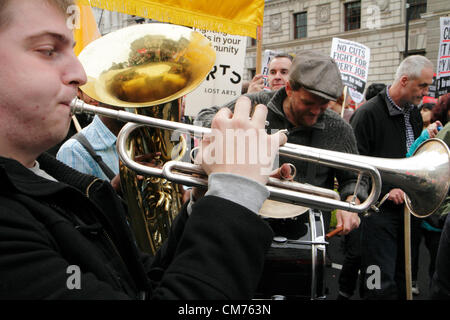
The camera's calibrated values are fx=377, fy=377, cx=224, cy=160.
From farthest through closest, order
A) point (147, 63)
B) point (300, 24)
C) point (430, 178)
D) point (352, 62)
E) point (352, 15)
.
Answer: point (300, 24) < point (352, 15) < point (352, 62) < point (147, 63) < point (430, 178)

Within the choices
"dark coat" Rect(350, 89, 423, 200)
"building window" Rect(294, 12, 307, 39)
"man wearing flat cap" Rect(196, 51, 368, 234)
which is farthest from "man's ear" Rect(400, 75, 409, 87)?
"building window" Rect(294, 12, 307, 39)

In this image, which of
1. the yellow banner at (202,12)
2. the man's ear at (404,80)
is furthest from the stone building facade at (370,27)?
the yellow banner at (202,12)

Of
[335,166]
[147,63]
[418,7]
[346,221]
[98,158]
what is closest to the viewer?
[335,166]

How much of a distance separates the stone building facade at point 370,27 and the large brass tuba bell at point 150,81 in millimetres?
20325

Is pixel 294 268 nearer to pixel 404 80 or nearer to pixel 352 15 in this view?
pixel 404 80

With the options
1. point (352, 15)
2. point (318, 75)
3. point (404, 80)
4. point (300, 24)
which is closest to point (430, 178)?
point (318, 75)

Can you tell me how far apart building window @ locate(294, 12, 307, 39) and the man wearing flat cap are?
25836 millimetres

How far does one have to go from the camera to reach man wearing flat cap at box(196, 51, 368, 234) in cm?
262

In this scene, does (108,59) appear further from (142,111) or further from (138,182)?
(138,182)

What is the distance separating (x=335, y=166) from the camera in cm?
160

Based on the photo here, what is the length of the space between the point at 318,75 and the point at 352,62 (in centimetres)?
574

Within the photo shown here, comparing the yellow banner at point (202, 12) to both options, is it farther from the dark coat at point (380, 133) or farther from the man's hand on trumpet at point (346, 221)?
the man's hand on trumpet at point (346, 221)

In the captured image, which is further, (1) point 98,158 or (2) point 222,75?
(2) point 222,75

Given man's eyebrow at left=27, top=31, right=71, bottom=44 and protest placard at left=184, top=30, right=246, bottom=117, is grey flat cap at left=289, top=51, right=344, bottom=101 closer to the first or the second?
protest placard at left=184, top=30, right=246, bottom=117
